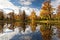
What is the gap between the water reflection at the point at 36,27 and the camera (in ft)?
10.1

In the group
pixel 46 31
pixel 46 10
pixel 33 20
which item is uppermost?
pixel 46 10

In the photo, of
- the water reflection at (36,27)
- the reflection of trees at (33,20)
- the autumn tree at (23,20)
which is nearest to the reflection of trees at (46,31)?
the water reflection at (36,27)

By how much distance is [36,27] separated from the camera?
122 inches

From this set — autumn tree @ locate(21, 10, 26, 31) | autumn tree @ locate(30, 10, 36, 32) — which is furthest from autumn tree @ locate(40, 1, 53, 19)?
autumn tree @ locate(21, 10, 26, 31)

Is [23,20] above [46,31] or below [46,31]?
above

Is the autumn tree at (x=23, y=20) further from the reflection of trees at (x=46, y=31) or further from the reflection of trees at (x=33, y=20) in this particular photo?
the reflection of trees at (x=46, y=31)

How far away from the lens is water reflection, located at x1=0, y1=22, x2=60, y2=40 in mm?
3065

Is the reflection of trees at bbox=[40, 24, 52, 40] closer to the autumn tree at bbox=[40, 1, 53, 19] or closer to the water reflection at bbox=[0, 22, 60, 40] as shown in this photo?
the water reflection at bbox=[0, 22, 60, 40]

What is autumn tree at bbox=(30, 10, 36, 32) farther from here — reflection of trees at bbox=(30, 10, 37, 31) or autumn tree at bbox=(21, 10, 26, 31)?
autumn tree at bbox=(21, 10, 26, 31)

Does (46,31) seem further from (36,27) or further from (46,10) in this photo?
(46,10)

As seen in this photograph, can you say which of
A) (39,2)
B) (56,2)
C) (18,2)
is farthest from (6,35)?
(56,2)

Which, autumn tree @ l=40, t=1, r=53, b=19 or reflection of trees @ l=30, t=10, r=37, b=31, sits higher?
autumn tree @ l=40, t=1, r=53, b=19

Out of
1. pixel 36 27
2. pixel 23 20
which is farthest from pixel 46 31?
pixel 23 20

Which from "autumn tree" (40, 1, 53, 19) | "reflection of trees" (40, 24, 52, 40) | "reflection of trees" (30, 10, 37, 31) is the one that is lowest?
"reflection of trees" (40, 24, 52, 40)
